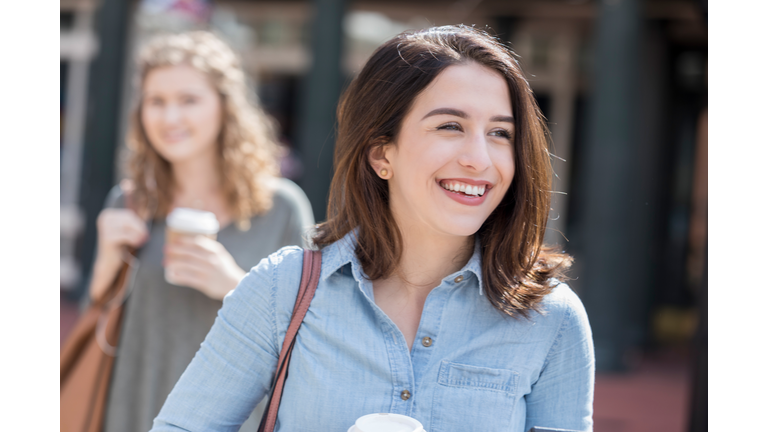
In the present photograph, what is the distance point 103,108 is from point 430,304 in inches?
279

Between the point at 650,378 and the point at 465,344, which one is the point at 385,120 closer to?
the point at 465,344

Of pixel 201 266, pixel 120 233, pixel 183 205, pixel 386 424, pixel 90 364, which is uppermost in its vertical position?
pixel 183 205

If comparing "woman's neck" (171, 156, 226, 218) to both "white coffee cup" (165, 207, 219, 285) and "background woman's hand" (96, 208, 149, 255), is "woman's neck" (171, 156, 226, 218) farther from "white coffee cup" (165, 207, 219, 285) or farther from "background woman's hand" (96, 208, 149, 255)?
"white coffee cup" (165, 207, 219, 285)

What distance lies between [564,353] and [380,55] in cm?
80

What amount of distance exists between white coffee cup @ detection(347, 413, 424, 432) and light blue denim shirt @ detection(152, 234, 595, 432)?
0.12m

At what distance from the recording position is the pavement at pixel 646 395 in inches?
193

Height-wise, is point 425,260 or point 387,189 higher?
point 387,189

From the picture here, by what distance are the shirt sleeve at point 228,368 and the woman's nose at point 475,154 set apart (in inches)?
20.2

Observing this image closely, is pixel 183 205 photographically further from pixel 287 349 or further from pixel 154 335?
pixel 287 349

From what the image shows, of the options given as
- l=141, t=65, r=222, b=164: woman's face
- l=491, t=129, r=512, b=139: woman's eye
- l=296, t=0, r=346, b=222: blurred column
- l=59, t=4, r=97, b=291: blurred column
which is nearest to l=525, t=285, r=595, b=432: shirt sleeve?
l=491, t=129, r=512, b=139: woman's eye

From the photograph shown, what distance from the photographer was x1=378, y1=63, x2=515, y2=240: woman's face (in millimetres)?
1453

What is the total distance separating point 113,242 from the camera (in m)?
2.40

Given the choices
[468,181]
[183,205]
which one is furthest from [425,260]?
[183,205]

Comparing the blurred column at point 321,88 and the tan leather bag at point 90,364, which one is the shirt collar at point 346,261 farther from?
the blurred column at point 321,88
